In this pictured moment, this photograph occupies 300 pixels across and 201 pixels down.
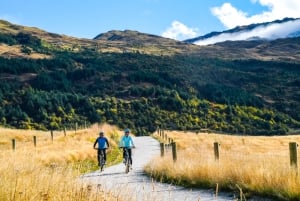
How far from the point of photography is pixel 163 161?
65.1 ft

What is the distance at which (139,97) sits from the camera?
138m

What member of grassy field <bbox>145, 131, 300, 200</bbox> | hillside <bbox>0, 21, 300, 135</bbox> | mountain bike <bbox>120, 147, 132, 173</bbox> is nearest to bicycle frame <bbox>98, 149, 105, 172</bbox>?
mountain bike <bbox>120, 147, 132, 173</bbox>

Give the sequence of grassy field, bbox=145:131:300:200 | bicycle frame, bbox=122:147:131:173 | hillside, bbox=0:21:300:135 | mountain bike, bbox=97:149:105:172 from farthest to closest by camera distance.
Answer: hillside, bbox=0:21:300:135, mountain bike, bbox=97:149:105:172, bicycle frame, bbox=122:147:131:173, grassy field, bbox=145:131:300:200

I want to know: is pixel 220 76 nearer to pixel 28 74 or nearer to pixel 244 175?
pixel 28 74

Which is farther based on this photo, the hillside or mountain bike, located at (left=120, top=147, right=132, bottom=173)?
the hillside

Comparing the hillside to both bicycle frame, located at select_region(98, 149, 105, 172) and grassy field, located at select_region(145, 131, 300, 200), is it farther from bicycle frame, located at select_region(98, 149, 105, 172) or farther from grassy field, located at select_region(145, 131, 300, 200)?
grassy field, located at select_region(145, 131, 300, 200)

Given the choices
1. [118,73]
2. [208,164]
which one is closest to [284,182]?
[208,164]

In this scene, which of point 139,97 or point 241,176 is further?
point 139,97

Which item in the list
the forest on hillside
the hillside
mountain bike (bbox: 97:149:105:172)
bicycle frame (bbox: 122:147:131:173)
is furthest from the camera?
the hillside

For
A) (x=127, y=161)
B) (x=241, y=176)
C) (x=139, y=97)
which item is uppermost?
(x=139, y=97)

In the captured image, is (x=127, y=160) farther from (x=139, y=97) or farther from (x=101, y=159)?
(x=139, y=97)

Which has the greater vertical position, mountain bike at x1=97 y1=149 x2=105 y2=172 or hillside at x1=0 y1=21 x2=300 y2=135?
hillside at x1=0 y1=21 x2=300 y2=135

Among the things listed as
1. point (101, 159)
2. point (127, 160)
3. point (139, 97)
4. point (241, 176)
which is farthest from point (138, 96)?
point (241, 176)

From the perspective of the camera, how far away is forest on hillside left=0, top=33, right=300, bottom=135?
348 ft
